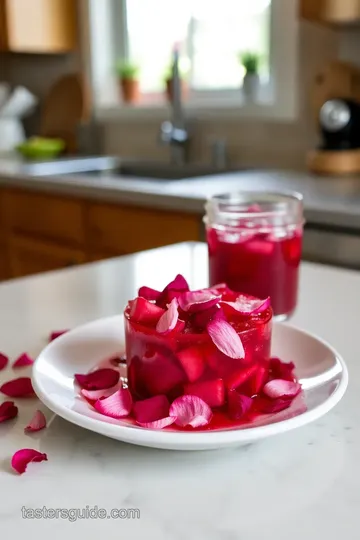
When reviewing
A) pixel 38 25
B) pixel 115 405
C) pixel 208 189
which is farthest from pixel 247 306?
pixel 38 25

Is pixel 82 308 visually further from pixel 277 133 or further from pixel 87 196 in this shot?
pixel 277 133

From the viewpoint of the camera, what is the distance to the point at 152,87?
3062 millimetres

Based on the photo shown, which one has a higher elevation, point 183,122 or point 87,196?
point 183,122

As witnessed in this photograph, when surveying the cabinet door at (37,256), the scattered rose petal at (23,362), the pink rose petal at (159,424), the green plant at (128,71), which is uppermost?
the green plant at (128,71)

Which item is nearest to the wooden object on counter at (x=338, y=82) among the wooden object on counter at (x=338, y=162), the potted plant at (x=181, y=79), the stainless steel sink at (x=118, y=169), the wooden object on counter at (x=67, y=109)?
the wooden object on counter at (x=338, y=162)

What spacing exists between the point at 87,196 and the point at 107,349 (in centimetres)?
150

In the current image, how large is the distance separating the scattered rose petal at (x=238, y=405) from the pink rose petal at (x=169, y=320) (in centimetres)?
8

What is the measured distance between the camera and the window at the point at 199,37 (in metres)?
2.62

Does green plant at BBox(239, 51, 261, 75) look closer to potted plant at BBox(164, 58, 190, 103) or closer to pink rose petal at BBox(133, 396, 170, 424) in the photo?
potted plant at BBox(164, 58, 190, 103)

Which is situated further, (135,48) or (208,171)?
(135,48)

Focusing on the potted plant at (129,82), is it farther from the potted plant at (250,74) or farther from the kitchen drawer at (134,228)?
the kitchen drawer at (134,228)

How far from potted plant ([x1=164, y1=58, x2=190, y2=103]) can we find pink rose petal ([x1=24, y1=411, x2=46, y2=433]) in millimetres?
2236

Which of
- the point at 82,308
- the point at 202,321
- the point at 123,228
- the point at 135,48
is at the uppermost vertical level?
the point at 135,48

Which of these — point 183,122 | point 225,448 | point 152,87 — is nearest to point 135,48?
point 152,87
